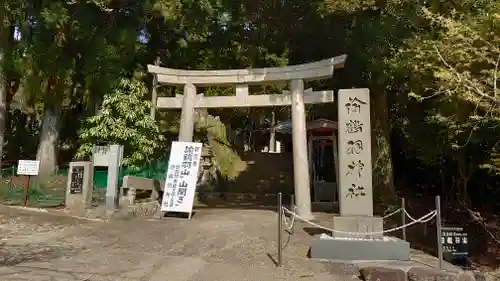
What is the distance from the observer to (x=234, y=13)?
14.7 m

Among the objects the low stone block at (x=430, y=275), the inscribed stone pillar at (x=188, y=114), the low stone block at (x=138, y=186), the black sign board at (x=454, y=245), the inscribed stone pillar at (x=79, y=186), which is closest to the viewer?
the low stone block at (x=430, y=275)

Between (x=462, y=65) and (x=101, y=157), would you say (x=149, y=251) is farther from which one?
(x=462, y=65)

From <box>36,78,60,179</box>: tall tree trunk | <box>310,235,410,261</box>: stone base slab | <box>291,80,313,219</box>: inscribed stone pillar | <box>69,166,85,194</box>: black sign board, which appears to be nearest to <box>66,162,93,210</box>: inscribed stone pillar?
<box>69,166,85,194</box>: black sign board

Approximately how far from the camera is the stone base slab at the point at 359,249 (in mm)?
7129

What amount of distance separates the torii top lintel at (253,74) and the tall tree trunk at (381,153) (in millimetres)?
3568

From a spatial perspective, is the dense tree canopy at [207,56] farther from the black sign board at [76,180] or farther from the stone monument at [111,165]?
the black sign board at [76,180]

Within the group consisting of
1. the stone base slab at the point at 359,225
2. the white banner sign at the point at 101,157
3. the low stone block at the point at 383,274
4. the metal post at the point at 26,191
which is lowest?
the low stone block at the point at 383,274

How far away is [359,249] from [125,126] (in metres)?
10.4

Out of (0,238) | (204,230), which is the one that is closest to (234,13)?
(204,230)

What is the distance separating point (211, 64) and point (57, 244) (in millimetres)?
10799

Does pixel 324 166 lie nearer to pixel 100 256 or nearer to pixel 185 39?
pixel 185 39

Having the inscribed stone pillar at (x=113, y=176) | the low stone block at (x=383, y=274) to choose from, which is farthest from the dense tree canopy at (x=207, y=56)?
the low stone block at (x=383, y=274)

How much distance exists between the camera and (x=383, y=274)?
6.15 m

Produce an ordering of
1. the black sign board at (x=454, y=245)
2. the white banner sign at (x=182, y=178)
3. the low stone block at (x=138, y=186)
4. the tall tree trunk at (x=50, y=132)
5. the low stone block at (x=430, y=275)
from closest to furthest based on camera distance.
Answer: the low stone block at (x=430, y=275) < the black sign board at (x=454, y=245) < the white banner sign at (x=182, y=178) < the low stone block at (x=138, y=186) < the tall tree trunk at (x=50, y=132)
